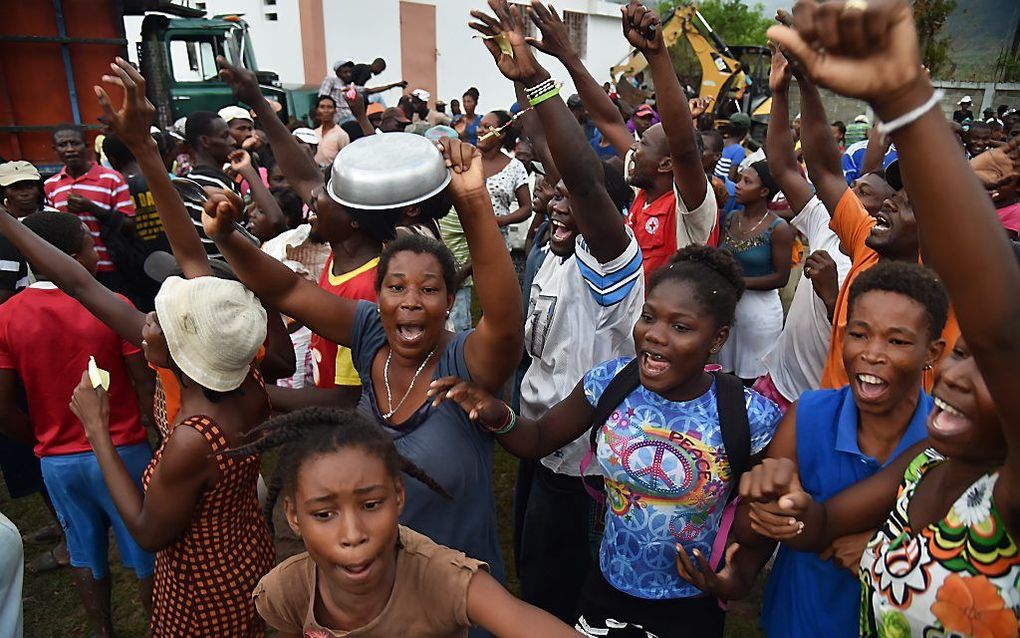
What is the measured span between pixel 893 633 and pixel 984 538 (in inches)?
11.7

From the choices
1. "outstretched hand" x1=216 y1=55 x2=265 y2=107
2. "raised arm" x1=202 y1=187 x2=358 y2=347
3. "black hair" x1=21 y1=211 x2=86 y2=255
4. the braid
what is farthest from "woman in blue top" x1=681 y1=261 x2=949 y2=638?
"black hair" x1=21 y1=211 x2=86 y2=255

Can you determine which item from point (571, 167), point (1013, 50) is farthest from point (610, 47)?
point (571, 167)

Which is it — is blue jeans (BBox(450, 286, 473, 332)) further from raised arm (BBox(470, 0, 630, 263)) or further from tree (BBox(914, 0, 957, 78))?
tree (BBox(914, 0, 957, 78))

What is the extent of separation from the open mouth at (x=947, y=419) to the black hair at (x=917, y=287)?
0.45 meters

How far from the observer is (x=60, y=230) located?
2900mm

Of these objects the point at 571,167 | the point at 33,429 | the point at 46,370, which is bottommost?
the point at 33,429

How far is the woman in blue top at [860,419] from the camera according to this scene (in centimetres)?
169

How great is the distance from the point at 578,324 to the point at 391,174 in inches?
44.0

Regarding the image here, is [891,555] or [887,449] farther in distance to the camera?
[887,449]

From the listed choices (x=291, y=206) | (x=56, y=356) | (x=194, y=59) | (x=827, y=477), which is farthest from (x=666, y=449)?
(x=194, y=59)

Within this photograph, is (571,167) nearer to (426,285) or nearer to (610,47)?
(426,285)

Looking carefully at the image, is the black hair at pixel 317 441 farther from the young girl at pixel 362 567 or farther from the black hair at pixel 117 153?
the black hair at pixel 117 153

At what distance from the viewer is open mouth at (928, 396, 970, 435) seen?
1290 mm

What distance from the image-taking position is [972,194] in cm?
97
